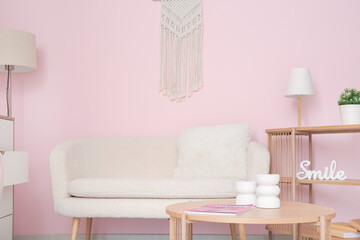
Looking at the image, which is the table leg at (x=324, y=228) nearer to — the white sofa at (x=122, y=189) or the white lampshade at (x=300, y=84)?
the white sofa at (x=122, y=189)

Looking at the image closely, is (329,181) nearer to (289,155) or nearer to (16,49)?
(289,155)

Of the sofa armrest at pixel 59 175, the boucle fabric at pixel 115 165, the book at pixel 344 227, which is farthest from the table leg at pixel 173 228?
the sofa armrest at pixel 59 175

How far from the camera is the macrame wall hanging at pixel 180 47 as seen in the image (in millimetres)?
3256

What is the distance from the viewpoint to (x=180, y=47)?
10.8 ft

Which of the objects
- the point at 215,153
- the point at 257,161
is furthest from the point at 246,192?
the point at 215,153

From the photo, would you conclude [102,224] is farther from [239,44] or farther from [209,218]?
[209,218]

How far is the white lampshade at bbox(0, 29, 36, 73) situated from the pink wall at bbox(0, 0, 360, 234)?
351 mm

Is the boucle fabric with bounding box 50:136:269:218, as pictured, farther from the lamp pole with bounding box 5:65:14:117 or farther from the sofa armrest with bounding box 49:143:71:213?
the lamp pole with bounding box 5:65:14:117

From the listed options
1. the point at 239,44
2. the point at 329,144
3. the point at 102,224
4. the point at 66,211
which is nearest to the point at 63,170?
the point at 66,211

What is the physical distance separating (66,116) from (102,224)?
0.85 m

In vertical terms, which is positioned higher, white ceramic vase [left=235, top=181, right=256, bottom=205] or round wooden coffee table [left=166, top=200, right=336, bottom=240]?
white ceramic vase [left=235, top=181, right=256, bottom=205]

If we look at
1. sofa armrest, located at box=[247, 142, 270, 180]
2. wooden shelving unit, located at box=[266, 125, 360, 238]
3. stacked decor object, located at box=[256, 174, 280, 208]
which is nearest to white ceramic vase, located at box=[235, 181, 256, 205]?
stacked decor object, located at box=[256, 174, 280, 208]

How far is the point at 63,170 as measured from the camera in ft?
8.26

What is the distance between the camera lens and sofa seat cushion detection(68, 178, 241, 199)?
2.40 metres
